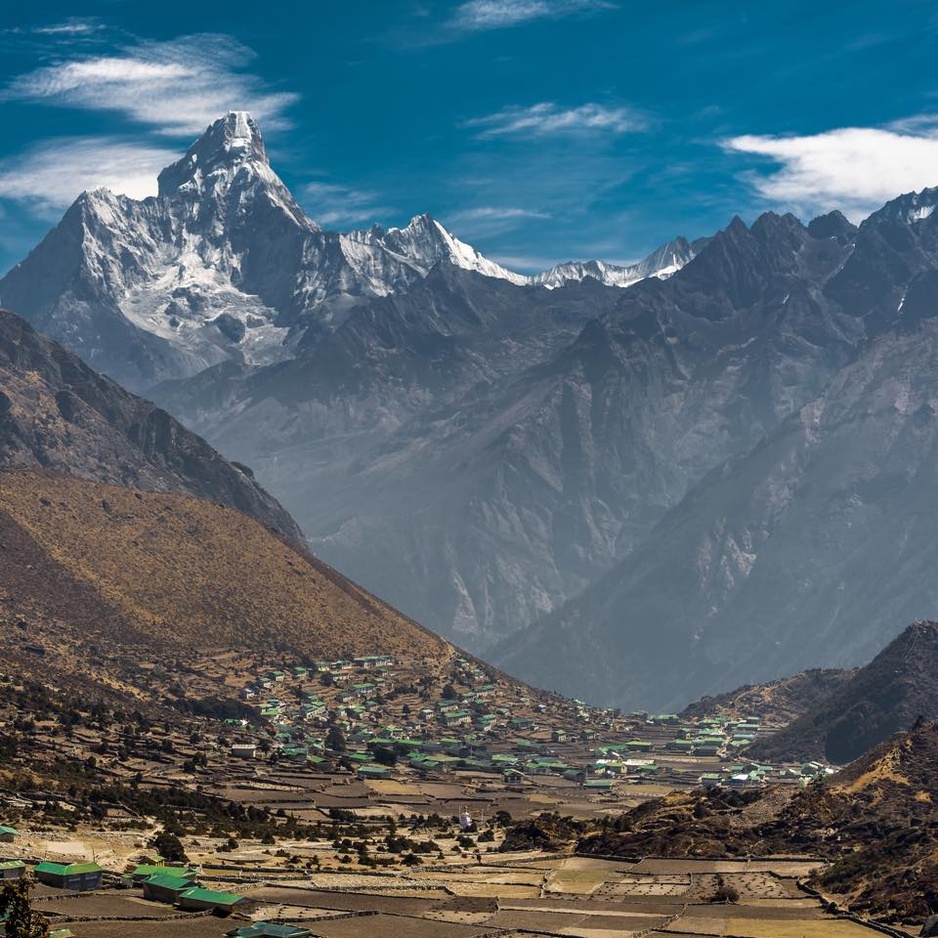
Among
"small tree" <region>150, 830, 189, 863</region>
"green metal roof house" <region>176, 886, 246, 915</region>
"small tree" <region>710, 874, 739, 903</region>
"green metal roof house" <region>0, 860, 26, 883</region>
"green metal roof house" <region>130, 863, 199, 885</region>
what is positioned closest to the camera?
"green metal roof house" <region>0, 860, 26, 883</region>

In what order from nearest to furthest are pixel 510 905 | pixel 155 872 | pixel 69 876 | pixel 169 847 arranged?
pixel 69 876
pixel 155 872
pixel 510 905
pixel 169 847

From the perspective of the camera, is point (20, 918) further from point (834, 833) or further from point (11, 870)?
point (834, 833)

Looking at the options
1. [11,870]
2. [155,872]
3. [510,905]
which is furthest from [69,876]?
[510,905]

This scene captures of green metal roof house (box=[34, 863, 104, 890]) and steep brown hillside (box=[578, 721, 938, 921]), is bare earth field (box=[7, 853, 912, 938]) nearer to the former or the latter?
green metal roof house (box=[34, 863, 104, 890])

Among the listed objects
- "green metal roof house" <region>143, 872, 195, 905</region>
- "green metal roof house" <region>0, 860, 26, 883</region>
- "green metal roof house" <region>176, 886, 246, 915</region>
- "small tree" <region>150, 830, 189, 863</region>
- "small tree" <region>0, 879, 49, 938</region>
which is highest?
"small tree" <region>150, 830, 189, 863</region>

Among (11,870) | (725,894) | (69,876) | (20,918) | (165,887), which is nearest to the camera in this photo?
(20,918)

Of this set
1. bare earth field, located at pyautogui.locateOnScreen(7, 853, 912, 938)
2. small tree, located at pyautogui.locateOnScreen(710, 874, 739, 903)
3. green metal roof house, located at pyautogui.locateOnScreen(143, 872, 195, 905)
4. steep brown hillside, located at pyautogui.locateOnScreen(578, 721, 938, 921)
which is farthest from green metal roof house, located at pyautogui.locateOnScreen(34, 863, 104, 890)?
steep brown hillside, located at pyautogui.locateOnScreen(578, 721, 938, 921)

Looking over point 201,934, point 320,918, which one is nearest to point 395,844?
point 320,918

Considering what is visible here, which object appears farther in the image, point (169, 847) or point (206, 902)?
point (169, 847)

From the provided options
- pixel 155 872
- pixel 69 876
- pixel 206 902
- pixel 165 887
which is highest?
pixel 155 872
